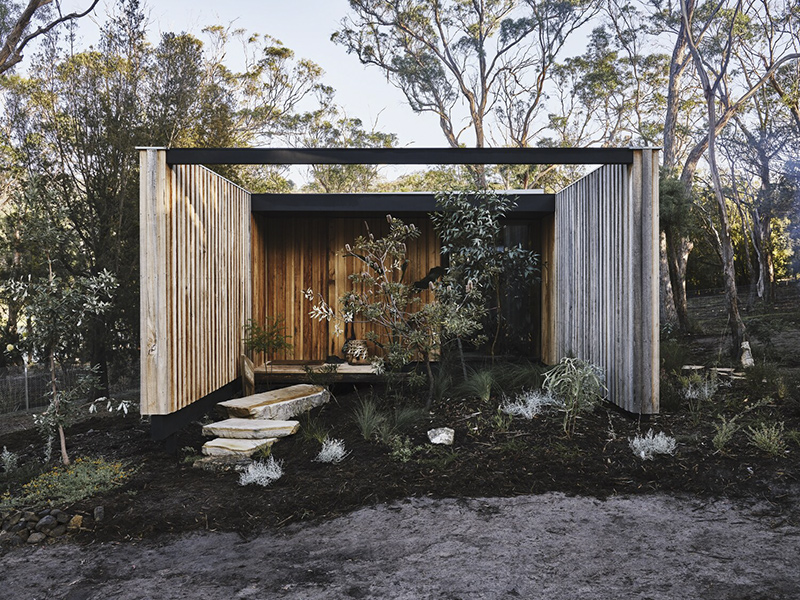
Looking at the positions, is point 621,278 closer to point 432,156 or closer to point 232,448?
point 432,156

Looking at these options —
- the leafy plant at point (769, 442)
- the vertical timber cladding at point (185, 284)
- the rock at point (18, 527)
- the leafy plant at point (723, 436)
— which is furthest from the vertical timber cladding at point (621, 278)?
the rock at point (18, 527)

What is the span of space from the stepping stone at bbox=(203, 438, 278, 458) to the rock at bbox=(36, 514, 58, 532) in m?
1.35

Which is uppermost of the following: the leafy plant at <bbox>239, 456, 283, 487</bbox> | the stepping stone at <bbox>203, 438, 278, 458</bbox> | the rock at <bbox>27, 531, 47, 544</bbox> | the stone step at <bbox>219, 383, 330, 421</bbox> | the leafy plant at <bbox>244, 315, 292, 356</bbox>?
the leafy plant at <bbox>244, 315, 292, 356</bbox>

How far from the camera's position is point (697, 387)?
6.54 m

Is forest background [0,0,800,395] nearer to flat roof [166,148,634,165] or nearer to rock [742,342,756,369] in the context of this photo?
rock [742,342,756,369]

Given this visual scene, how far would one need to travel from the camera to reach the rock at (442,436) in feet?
16.2

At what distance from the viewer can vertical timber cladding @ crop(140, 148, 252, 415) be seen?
16.3 ft

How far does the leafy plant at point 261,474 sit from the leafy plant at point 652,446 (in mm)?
2645

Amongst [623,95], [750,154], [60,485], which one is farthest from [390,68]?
[60,485]

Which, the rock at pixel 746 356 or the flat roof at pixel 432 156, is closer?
the flat roof at pixel 432 156

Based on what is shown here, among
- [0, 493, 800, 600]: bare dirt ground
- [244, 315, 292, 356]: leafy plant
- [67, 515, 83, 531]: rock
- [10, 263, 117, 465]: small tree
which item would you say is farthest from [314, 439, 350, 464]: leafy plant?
[244, 315, 292, 356]: leafy plant

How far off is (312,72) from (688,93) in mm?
11182

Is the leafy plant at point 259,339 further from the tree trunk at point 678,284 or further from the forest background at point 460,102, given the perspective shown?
the tree trunk at point 678,284

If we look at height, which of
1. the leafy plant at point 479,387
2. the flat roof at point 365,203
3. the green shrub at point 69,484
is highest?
the flat roof at point 365,203
